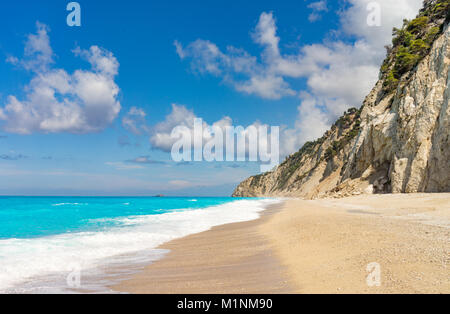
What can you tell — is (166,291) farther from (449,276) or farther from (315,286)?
(449,276)

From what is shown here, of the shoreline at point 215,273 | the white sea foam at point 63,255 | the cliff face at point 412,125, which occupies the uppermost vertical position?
the cliff face at point 412,125

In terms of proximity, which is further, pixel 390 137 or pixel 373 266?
pixel 390 137

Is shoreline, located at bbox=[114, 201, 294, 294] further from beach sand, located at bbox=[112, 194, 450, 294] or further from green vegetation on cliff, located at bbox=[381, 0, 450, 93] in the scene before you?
green vegetation on cliff, located at bbox=[381, 0, 450, 93]

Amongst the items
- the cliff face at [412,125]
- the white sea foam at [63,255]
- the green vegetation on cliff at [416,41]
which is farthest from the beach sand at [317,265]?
the green vegetation on cliff at [416,41]

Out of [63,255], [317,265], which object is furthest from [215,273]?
[63,255]

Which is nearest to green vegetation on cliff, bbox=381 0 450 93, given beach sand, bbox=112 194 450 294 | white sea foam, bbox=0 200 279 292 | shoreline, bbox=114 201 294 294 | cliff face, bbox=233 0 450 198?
cliff face, bbox=233 0 450 198

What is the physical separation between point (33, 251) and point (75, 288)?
4.94 metres

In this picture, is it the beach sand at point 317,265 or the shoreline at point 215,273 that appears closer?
the beach sand at point 317,265

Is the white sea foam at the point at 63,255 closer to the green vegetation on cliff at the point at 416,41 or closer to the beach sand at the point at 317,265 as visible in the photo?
the beach sand at the point at 317,265

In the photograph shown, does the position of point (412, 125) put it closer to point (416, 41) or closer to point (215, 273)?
point (416, 41)

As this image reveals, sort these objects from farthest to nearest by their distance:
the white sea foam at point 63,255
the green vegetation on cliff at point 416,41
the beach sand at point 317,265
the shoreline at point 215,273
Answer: the green vegetation on cliff at point 416,41
the white sea foam at point 63,255
the shoreline at point 215,273
the beach sand at point 317,265

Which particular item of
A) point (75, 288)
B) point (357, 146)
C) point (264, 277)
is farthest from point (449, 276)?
point (357, 146)
